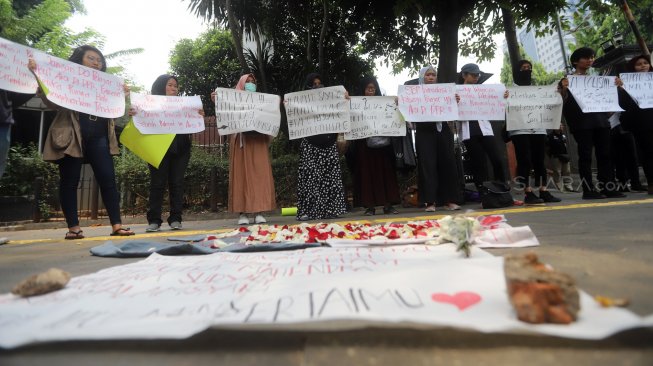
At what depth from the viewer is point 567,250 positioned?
169cm

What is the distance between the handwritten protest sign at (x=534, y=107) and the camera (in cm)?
433

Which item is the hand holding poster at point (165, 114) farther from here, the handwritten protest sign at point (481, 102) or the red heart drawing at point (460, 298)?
the red heart drawing at point (460, 298)

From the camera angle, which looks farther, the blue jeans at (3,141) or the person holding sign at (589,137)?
the person holding sign at (589,137)

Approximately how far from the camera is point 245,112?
4234 millimetres

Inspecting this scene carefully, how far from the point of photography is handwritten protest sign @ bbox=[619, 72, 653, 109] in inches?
168

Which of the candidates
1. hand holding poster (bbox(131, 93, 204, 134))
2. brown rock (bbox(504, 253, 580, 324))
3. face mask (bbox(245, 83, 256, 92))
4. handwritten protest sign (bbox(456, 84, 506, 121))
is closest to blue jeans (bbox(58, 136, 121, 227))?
hand holding poster (bbox(131, 93, 204, 134))

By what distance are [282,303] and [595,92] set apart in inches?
193

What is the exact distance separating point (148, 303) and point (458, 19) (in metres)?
7.07

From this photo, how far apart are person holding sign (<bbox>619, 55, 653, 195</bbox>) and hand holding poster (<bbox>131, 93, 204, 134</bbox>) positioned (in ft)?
16.9

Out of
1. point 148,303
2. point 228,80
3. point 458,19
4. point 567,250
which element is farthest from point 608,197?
point 228,80

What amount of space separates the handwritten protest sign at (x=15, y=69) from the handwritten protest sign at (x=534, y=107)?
15.9 feet

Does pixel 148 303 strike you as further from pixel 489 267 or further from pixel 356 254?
pixel 489 267

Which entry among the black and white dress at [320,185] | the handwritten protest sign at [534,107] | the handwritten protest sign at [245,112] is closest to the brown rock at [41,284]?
the handwritten protest sign at [245,112]

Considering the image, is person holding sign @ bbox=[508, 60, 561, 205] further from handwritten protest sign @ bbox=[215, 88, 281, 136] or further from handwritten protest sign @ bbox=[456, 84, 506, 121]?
handwritten protest sign @ bbox=[215, 88, 281, 136]
